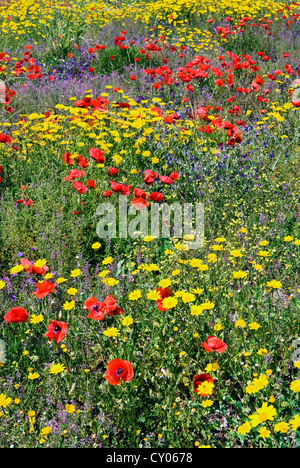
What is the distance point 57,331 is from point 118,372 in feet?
1.48

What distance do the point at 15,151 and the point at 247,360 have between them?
9.11 ft

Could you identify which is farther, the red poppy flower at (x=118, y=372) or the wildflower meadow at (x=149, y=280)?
the wildflower meadow at (x=149, y=280)

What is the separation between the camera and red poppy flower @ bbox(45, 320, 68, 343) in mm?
2021

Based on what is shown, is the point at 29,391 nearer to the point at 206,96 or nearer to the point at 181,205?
the point at 181,205

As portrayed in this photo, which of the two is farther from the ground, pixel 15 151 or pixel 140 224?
pixel 15 151

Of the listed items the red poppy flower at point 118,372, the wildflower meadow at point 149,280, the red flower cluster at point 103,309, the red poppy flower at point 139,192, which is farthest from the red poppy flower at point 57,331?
the red poppy flower at point 139,192

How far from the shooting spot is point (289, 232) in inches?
130

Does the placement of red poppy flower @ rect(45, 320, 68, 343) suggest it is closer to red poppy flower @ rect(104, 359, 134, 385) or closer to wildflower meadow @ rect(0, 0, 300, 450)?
wildflower meadow @ rect(0, 0, 300, 450)

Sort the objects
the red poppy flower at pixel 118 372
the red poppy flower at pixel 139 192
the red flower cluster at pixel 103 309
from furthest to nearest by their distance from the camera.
Result: the red poppy flower at pixel 139 192 → the red flower cluster at pixel 103 309 → the red poppy flower at pixel 118 372

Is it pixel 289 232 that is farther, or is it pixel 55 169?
pixel 55 169

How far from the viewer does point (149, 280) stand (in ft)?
8.55

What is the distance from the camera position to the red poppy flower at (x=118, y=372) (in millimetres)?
1740

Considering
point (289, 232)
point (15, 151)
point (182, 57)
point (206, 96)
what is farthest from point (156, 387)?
point (182, 57)

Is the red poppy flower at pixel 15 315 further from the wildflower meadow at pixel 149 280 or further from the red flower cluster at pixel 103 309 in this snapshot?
the red flower cluster at pixel 103 309
